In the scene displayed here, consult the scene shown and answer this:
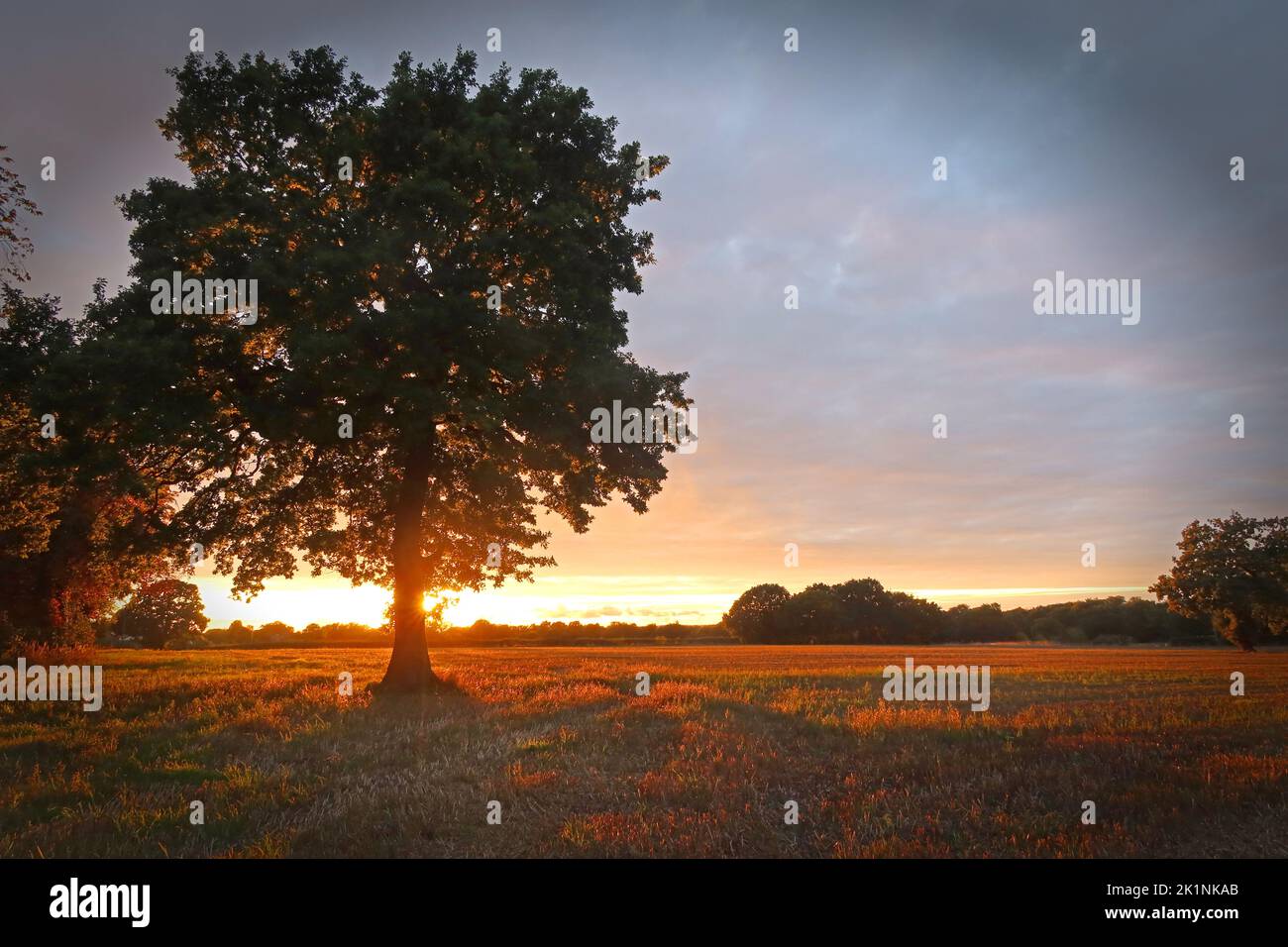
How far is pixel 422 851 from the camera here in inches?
297

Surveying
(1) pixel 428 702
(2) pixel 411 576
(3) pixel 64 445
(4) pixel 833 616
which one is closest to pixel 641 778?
(1) pixel 428 702

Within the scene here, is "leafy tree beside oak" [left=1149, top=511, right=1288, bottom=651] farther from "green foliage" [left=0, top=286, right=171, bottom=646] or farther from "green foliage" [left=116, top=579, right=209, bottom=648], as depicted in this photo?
"green foliage" [left=116, top=579, right=209, bottom=648]

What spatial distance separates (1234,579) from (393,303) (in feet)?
313

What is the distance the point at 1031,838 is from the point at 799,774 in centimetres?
366

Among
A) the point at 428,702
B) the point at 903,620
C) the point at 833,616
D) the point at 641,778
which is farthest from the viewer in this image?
the point at 903,620

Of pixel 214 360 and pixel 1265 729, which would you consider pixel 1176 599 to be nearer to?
pixel 1265 729

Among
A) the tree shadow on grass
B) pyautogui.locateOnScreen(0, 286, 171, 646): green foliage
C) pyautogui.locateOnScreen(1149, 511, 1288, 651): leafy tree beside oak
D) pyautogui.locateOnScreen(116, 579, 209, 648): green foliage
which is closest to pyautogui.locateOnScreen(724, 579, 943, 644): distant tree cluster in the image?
pyautogui.locateOnScreen(1149, 511, 1288, 651): leafy tree beside oak

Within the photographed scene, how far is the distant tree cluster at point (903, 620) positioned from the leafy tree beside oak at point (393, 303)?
105 metres

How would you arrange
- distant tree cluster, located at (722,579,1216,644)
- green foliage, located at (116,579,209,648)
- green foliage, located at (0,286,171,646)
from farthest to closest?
distant tree cluster, located at (722,579,1216,644) < green foliage, located at (116,579,209,648) < green foliage, located at (0,286,171,646)

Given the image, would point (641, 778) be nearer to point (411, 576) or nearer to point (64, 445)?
point (411, 576)

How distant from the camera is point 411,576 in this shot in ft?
70.1

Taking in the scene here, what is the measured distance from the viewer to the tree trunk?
21188mm

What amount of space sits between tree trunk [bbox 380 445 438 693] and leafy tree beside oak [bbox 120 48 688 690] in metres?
0.07
